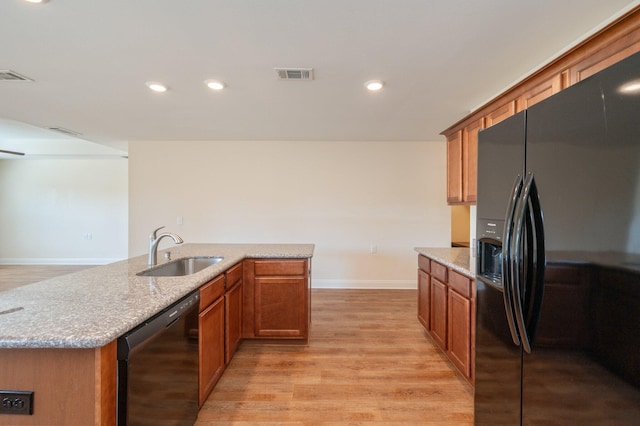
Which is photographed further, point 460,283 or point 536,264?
point 460,283

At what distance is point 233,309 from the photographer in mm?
2389

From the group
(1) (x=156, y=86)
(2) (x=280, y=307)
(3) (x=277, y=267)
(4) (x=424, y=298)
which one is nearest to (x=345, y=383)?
(2) (x=280, y=307)

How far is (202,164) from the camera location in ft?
15.9

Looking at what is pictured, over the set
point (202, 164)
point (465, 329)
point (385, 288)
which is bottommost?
point (385, 288)

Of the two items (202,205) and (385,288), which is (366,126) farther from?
(202,205)

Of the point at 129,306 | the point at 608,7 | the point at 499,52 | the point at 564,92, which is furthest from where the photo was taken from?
the point at 499,52

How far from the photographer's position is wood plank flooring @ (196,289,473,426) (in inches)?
72.9

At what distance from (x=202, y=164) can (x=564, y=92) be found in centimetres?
481

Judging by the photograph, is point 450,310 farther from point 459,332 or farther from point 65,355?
point 65,355

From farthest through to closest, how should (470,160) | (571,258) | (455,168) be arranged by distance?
(455,168), (470,160), (571,258)

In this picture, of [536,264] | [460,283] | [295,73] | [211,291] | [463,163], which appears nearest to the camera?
[536,264]

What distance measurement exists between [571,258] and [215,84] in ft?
8.92

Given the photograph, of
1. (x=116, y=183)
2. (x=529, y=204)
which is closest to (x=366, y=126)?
(x=529, y=204)

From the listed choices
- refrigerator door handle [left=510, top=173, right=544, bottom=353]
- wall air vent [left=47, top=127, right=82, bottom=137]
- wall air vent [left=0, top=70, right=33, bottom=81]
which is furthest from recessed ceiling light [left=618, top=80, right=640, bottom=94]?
wall air vent [left=47, top=127, right=82, bottom=137]
